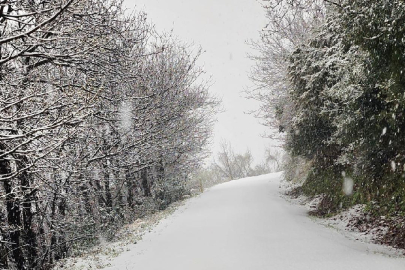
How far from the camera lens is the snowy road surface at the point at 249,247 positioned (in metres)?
→ 5.65

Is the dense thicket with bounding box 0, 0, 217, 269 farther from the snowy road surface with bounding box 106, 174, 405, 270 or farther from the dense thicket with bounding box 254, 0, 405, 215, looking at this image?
the dense thicket with bounding box 254, 0, 405, 215

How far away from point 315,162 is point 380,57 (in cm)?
936

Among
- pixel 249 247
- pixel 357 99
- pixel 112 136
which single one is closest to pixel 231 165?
pixel 112 136

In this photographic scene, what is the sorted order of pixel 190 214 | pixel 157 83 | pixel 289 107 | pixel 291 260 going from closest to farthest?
pixel 291 260 < pixel 190 214 < pixel 289 107 < pixel 157 83

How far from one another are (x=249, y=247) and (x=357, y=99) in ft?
16.9

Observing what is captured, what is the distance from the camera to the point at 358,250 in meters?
6.37

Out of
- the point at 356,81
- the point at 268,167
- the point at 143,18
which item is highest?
the point at 143,18

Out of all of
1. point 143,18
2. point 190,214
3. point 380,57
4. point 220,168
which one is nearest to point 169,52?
point 143,18

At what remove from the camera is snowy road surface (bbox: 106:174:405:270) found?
5.65 metres

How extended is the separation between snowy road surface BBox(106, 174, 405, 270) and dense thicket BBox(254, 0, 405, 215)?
2.35 metres

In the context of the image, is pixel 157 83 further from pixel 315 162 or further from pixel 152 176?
pixel 315 162

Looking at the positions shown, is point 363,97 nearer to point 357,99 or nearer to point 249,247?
point 357,99

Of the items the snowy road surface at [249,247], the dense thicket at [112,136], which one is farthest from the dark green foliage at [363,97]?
the dense thicket at [112,136]

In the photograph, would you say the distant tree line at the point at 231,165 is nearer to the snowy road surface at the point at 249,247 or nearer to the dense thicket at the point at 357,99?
the dense thicket at the point at 357,99
